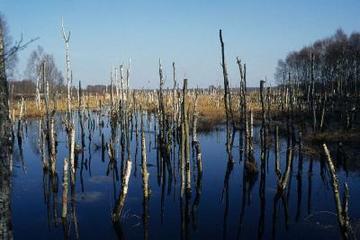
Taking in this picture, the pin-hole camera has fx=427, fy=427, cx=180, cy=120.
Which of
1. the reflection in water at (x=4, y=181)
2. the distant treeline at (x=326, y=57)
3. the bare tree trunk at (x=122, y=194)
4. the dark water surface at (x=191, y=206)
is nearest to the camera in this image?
the reflection in water at (x=4, y=181)

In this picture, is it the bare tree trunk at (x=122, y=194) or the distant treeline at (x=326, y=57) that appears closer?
the bare tree trunk at (x=122, y=194)

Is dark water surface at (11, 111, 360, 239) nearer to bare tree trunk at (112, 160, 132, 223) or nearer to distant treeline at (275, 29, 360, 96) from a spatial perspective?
bare tree trunk at (112, 160, 132, 223)

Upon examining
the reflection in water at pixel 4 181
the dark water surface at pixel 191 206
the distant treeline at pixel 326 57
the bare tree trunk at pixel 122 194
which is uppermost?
the distant treeline at pixel 326 57

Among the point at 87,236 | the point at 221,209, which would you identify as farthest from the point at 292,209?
the point at 87,236

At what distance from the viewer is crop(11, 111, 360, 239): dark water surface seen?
10617 millimetres

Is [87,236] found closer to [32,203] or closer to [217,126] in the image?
[32,203]

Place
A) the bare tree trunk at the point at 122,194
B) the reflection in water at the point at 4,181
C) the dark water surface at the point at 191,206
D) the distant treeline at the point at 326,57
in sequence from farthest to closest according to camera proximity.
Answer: the distant treeline at the point at 326,57
the dark water surface at the point at 191,206
the bare tree trunk at the point at 122,194
the reflection in water at the point at 4,181

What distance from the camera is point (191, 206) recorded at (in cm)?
1247

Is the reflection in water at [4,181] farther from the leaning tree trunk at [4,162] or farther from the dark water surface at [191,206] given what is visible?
the dark water surface at [191,206]

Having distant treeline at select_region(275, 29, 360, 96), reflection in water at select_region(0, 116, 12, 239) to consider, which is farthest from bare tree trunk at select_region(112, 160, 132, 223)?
distant treeline at select_region(275, 29, 360, 96)

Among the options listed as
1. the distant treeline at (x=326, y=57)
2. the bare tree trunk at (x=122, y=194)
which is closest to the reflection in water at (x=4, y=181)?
the bare tree trunk at (x=122, y=194)

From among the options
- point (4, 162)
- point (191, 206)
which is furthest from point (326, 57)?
point (4, 162)

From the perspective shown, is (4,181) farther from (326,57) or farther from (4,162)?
(326,57)

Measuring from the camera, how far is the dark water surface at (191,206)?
10617 mm
